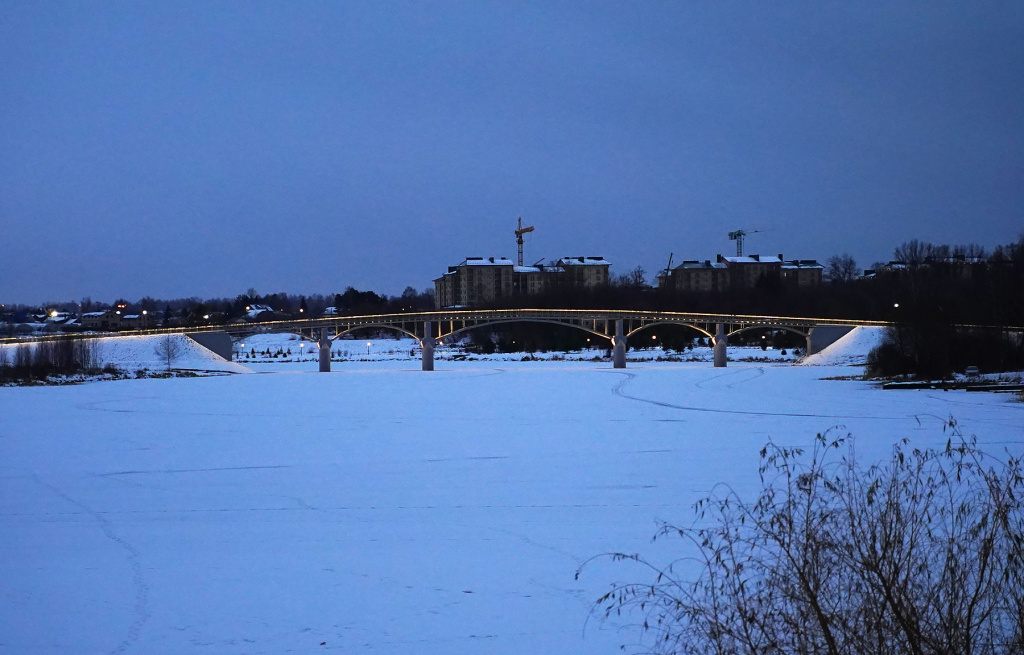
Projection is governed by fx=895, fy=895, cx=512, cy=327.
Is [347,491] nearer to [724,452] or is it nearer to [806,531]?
[724,452]

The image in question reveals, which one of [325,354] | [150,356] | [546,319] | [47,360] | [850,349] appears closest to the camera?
[47,360]

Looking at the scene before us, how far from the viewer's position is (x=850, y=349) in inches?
2926

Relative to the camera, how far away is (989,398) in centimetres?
3136

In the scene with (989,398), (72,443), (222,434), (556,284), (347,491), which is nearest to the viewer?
(347,491)

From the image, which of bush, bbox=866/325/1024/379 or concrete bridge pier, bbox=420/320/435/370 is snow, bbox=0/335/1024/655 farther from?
concrete bridge pier, bbox=420/320/435/370

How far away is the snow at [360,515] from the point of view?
307 inches

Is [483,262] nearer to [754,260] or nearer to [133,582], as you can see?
[754,260]

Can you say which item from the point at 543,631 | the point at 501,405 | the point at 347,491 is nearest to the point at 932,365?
the point at 501,405

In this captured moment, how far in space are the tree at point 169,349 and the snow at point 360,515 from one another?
1739 inches

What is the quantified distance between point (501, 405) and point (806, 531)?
27.1m

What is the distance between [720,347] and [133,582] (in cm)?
7266

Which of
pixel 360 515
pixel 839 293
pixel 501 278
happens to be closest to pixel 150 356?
pixel 360 515

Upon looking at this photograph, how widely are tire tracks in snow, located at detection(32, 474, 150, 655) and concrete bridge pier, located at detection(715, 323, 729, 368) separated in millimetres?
65087

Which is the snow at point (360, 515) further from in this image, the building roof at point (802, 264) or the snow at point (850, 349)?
the building roof at point (802, 264)
